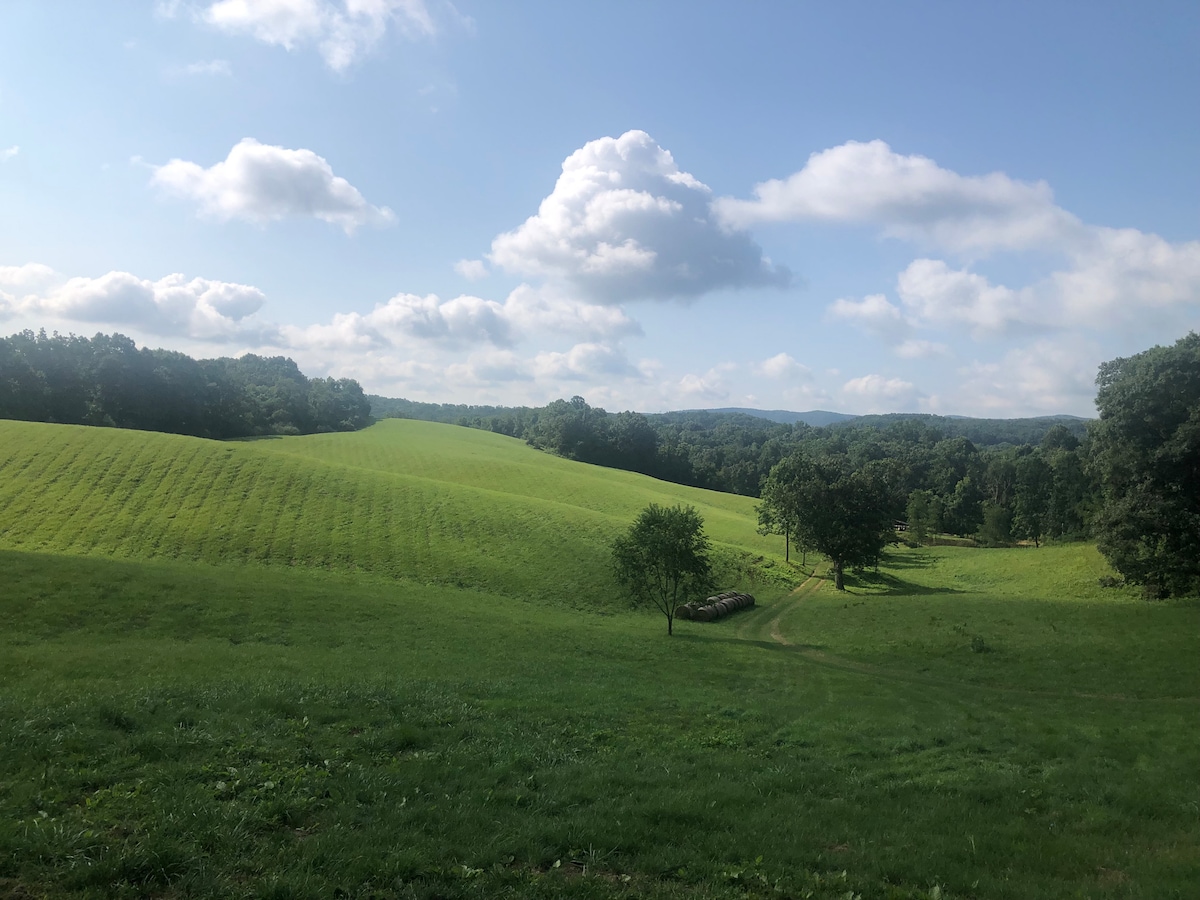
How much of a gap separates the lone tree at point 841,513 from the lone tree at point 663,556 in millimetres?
19345

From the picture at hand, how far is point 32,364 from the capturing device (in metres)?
96.8

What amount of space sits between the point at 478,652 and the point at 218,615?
11691 mm

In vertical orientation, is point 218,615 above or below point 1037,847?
below

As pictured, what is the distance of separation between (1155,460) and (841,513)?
2133 centimetres

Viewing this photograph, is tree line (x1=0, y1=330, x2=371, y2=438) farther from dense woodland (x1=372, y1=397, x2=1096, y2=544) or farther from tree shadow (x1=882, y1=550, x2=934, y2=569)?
tree shadow (x1=882, y1=550, x2=934, y2=569)

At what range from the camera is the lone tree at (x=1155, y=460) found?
3750 cm

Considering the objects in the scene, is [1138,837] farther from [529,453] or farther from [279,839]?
[529,453]

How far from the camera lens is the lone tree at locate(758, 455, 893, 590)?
54344 mm

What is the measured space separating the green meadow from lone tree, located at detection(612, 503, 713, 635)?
10.4ft

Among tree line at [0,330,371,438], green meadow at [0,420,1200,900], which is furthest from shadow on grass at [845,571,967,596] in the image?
tree line at [0,330,371,438]

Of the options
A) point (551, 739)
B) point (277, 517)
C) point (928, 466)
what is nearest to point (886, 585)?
point (551, 739)

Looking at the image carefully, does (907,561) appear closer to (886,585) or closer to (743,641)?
(886,585)

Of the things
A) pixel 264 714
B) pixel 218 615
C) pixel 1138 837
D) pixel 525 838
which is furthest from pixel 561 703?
pixel 218 615

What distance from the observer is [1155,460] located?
38.1 metres
